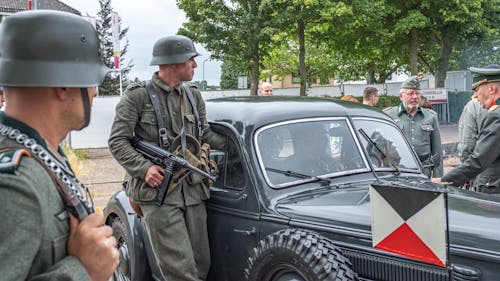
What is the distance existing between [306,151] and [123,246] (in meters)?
2.01

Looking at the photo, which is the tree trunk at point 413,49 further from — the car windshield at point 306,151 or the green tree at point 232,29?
the car windshield at point 306,151

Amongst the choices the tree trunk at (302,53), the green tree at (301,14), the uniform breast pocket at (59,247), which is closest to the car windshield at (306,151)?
the uniform breast pocket at (59,247)

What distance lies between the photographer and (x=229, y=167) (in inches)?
153

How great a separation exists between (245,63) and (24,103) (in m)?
24.5

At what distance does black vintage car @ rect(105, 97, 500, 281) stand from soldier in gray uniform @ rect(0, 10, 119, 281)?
1.56m

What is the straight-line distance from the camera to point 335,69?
4234 centimetres

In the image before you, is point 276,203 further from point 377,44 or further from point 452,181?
point 377,44

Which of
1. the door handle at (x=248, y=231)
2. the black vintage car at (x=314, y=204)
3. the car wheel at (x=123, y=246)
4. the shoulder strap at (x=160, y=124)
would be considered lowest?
the car wheel at (x=123, y=246)

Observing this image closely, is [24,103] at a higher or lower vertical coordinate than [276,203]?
higher

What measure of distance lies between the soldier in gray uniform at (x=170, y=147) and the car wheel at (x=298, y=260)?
77cm

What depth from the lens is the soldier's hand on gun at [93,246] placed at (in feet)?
4.46

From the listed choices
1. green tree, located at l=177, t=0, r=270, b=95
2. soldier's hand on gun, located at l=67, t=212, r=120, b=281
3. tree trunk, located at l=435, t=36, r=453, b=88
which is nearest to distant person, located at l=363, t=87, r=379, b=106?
soldier's hand on gun, located at l=67, t=212, r=120, b=281

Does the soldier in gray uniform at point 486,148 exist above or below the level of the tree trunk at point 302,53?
below

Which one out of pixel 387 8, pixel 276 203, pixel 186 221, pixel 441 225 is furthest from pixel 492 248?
pixel 387 8
